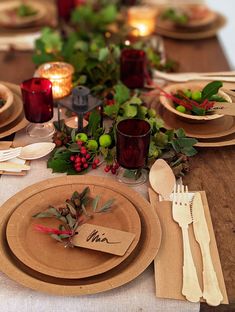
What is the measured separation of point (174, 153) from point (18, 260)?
17.2 inches

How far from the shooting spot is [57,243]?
823mm

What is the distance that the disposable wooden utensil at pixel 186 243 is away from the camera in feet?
2.42

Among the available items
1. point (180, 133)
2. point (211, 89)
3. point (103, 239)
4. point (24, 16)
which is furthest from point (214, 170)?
point (24, 16)

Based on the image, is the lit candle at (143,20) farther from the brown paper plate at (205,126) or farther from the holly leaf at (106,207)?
the holly leaf at (106,207)

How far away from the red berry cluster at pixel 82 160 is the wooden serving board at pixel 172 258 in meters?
0.19

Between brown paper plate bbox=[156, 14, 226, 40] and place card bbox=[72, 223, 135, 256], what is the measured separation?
117cm

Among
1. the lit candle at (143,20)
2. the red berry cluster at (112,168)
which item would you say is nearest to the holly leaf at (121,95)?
the red berry cluster at (112,168)

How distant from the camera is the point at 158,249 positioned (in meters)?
0.80

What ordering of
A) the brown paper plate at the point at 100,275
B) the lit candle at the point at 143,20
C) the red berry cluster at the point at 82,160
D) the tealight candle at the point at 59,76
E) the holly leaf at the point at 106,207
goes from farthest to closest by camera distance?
the lit candle at the point at 143,20 < the tealight candle at the point at 59,76 < the red berry cluster at the point at 82,160 < the holly leaf at the point at 106,207 < the brown paper plate at the point at 100,275

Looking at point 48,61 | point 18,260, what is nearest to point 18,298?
point 18,260

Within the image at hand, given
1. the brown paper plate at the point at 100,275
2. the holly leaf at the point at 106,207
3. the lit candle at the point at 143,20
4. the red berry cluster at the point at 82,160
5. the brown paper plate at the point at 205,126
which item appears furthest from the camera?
the lit candle at the point at 143,20

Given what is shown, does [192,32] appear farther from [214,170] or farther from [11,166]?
[11,166]

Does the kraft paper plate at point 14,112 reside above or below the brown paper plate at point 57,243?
below

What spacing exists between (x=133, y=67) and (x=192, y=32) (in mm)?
638
